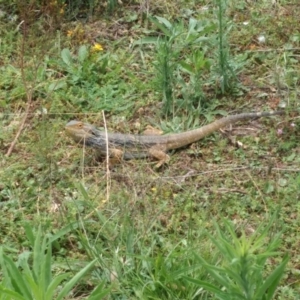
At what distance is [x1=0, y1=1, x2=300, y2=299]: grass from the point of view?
3.48 m

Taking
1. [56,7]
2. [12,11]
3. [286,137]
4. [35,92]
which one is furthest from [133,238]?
[12,11]

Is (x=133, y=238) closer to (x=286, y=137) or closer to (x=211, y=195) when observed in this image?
(x=211, y=195)

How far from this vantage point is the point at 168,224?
155 inches

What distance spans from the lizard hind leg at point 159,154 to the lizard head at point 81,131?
0.40 m

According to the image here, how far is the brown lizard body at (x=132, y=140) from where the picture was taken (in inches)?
182

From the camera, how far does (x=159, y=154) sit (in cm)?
456

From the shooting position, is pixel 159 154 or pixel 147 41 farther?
pixel 147 41

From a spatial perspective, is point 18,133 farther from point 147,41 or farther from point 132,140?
point 147,41

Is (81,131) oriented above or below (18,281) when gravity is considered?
below

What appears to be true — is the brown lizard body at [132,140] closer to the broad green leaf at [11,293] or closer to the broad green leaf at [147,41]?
the broad green leaf at [147,41]

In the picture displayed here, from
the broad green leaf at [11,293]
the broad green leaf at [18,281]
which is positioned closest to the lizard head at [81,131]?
the broad green leaf at [18,281]

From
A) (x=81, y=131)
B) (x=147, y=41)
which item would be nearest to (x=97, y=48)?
(x=147, y=41)

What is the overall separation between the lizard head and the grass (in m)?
0.10

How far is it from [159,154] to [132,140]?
0.74ft
